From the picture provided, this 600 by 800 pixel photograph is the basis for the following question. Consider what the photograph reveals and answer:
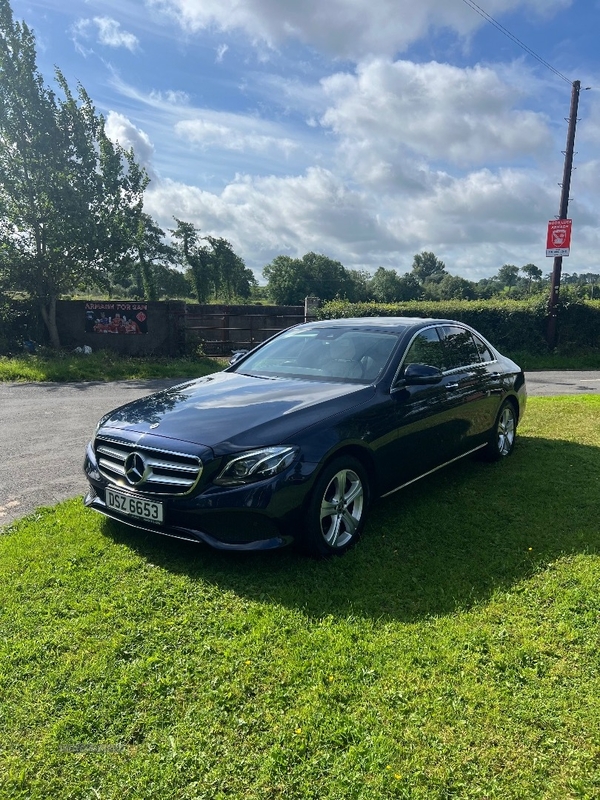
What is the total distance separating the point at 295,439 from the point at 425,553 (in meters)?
1.23

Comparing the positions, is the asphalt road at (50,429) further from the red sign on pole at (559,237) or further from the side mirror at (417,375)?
the red sign on pole at (559,237)

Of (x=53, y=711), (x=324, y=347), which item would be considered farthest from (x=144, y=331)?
(x=53, y=711)

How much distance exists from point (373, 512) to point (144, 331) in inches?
547

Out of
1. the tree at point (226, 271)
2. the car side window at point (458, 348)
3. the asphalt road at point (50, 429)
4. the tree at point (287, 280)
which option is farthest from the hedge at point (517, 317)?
the tree at point (287, 280)

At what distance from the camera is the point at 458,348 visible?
5.59 m

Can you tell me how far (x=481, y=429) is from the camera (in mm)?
5637

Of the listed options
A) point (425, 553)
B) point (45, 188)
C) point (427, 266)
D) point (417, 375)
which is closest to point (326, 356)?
point (417, 375)

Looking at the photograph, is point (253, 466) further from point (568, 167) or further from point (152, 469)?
point (568, 167)

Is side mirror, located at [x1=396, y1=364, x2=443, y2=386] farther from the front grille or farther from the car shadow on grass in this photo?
the front grille

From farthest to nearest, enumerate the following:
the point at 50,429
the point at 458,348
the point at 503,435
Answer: the point at 50,429
the point at 503,435
the point at 458,348

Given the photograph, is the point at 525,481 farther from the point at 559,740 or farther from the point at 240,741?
the point at 240,741

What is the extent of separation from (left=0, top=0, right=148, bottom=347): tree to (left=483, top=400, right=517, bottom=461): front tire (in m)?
14.3

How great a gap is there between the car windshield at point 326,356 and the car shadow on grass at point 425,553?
1.17 meters

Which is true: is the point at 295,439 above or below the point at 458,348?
below
